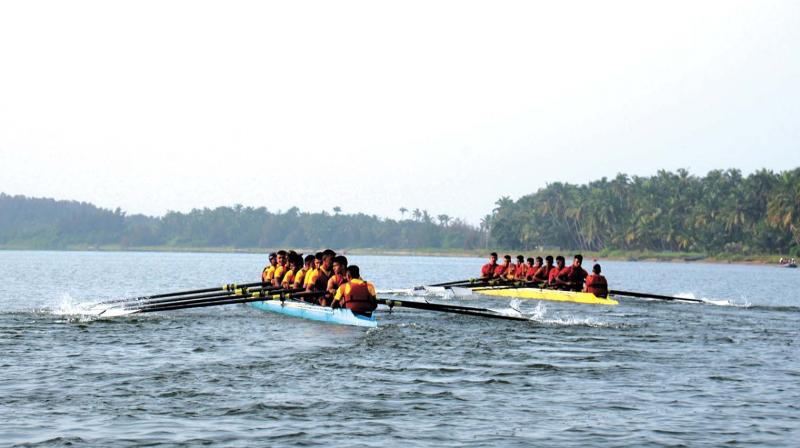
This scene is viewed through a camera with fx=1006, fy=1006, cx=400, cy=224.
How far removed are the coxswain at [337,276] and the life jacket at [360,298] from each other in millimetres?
890

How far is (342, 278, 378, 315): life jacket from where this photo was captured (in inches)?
853

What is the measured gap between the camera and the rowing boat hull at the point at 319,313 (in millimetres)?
21766

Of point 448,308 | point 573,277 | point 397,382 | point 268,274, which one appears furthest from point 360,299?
point 573,277

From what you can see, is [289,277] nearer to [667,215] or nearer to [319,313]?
[319,313]

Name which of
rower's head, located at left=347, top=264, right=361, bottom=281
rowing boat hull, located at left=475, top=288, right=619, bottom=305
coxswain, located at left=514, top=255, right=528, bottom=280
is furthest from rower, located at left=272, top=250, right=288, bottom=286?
coxswain, located at left=514, top=255, right=528, bottom=280

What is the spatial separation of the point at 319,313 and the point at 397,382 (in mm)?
8702

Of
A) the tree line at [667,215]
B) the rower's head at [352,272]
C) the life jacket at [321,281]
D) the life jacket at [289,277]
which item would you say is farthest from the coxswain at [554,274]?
the tree line at [667,215]

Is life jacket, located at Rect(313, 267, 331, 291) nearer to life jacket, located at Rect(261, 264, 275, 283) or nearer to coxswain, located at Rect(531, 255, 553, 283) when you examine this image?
life jacket, located at Rect(261, 264, 275, 283)

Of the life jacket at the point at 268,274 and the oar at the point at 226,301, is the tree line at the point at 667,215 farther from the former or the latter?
the oar at the point at 226,301

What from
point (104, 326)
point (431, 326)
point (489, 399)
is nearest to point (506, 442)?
point (489, 399)

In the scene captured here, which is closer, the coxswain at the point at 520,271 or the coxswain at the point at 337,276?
the coxswain at the point at 337,276

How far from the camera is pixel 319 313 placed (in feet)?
77.1

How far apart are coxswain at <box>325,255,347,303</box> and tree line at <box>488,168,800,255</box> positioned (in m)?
91.1

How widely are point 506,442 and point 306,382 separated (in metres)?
4.44
